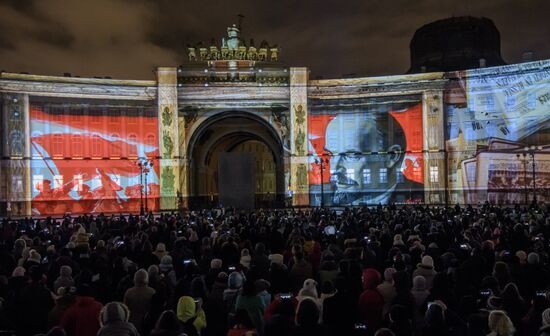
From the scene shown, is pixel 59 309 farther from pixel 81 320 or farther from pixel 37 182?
pixel 37 182

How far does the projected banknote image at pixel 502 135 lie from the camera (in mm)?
44375

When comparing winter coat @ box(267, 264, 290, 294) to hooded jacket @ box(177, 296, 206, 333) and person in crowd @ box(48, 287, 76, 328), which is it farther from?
person in crowd @ box(48, 287, 76, 328)

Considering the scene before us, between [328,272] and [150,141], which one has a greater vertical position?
[150,141]

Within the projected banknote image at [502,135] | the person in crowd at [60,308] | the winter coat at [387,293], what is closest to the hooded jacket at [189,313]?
the person in crowd at [60,308]

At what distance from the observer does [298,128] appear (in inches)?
2026

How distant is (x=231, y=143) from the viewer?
6350 centimetres

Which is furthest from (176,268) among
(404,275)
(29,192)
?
→ (29,192)

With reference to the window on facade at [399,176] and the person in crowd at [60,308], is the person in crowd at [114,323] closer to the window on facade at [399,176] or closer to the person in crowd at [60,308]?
the person in crowd at [60,308]

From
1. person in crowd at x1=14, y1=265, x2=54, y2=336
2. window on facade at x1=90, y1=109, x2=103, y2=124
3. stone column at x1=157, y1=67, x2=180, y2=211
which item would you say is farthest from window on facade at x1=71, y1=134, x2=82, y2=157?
person in crowd at x1=14, y1=265, x2=54, y2=336

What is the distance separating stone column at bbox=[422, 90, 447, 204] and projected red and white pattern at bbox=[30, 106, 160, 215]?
25.2 m

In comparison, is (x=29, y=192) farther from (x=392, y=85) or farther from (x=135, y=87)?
(x=392, y=85)

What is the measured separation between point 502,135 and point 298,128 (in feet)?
60.1

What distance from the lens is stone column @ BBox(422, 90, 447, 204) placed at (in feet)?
160

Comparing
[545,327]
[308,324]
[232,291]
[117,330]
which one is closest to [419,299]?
[545,327]
